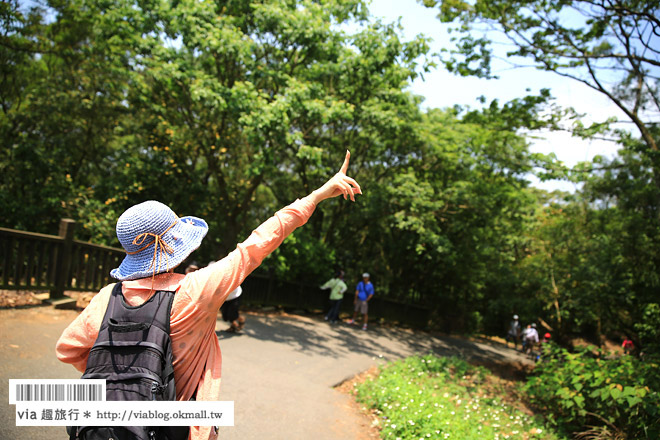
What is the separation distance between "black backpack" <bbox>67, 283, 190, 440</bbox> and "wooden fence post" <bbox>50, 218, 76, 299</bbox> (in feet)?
21.9

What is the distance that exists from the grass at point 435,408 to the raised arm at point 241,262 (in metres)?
3.65

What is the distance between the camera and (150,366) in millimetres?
1713

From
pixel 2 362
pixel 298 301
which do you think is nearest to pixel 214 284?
pixel 2 362

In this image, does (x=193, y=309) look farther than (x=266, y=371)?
No

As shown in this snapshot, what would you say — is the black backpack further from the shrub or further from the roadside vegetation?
the shrub

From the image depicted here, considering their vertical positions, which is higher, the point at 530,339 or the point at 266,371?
the point at 266,371

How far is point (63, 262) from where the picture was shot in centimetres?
739

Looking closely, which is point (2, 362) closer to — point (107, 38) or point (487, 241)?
point (107, 38)

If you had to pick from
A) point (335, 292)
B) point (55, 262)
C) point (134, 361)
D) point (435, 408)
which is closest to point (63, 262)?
point (55, 262)

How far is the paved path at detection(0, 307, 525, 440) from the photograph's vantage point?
4703mm

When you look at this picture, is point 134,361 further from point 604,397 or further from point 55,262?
point 55,262

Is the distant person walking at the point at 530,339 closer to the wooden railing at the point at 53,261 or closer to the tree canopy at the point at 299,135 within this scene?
the tree canopy at the point at 299,135

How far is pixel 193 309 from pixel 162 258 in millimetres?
293

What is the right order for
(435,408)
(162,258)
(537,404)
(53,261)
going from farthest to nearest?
(537,404) < (53,261) < (435,408) < (162,258)
